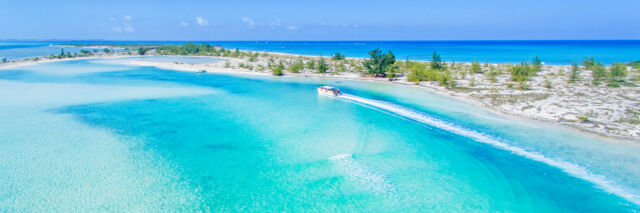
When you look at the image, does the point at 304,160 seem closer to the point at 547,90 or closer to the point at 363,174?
the point at 363,174

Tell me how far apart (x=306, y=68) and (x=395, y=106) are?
36665 millimetres

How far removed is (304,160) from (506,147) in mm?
12669

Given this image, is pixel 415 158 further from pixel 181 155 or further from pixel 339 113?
pixel 181 155

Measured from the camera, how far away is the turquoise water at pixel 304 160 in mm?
14438

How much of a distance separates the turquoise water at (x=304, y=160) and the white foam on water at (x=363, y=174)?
0.20 ft

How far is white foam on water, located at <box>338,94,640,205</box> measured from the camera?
49.8 ft

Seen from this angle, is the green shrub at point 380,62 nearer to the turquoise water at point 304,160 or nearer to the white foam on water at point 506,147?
the white foam on water at point 506,147

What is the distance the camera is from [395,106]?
31.0 meters

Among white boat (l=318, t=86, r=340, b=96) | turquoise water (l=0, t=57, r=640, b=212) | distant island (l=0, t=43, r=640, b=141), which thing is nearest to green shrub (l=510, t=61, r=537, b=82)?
distant island (l=0, t=43, r=640, b=141)

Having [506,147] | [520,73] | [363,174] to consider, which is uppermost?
[520,73]

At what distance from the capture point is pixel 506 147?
2012cm

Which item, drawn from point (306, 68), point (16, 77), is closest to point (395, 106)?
point (306, 68)

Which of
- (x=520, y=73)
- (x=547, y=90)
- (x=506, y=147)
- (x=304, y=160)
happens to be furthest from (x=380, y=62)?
(x=304, y=160)

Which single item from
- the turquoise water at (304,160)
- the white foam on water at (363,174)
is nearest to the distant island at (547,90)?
the turquoise water at (304,160)
